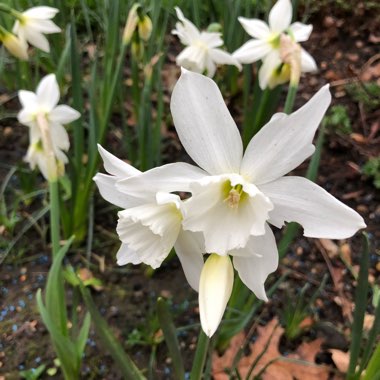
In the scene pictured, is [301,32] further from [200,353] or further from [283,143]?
[200,353]

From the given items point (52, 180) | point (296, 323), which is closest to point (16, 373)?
point (52, 180)

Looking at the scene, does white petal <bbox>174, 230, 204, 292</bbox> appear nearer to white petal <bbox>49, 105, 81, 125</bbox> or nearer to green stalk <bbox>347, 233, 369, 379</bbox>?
green stalk <bbox>347, 233, 369, 379</bbox>

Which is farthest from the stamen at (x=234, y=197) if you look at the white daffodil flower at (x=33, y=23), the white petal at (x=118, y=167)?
the white daffodil flower at (x=33, y=23)

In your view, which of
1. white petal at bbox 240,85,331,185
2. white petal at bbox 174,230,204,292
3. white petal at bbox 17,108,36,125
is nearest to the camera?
white petal at bbox 240,85,331,185

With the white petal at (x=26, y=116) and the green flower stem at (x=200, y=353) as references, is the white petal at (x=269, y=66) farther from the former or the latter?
the green flower stem at (x=200, y=353)

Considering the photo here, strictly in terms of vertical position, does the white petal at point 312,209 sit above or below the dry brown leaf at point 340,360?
above

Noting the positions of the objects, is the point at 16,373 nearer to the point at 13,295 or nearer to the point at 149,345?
the point at 13,295

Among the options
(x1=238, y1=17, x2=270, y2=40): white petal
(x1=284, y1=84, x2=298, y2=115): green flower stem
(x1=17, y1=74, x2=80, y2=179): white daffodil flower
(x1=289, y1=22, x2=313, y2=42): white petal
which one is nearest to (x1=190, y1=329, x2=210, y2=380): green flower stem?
(x1=284, y1=84, x2=298, y2=115): green flower stem
